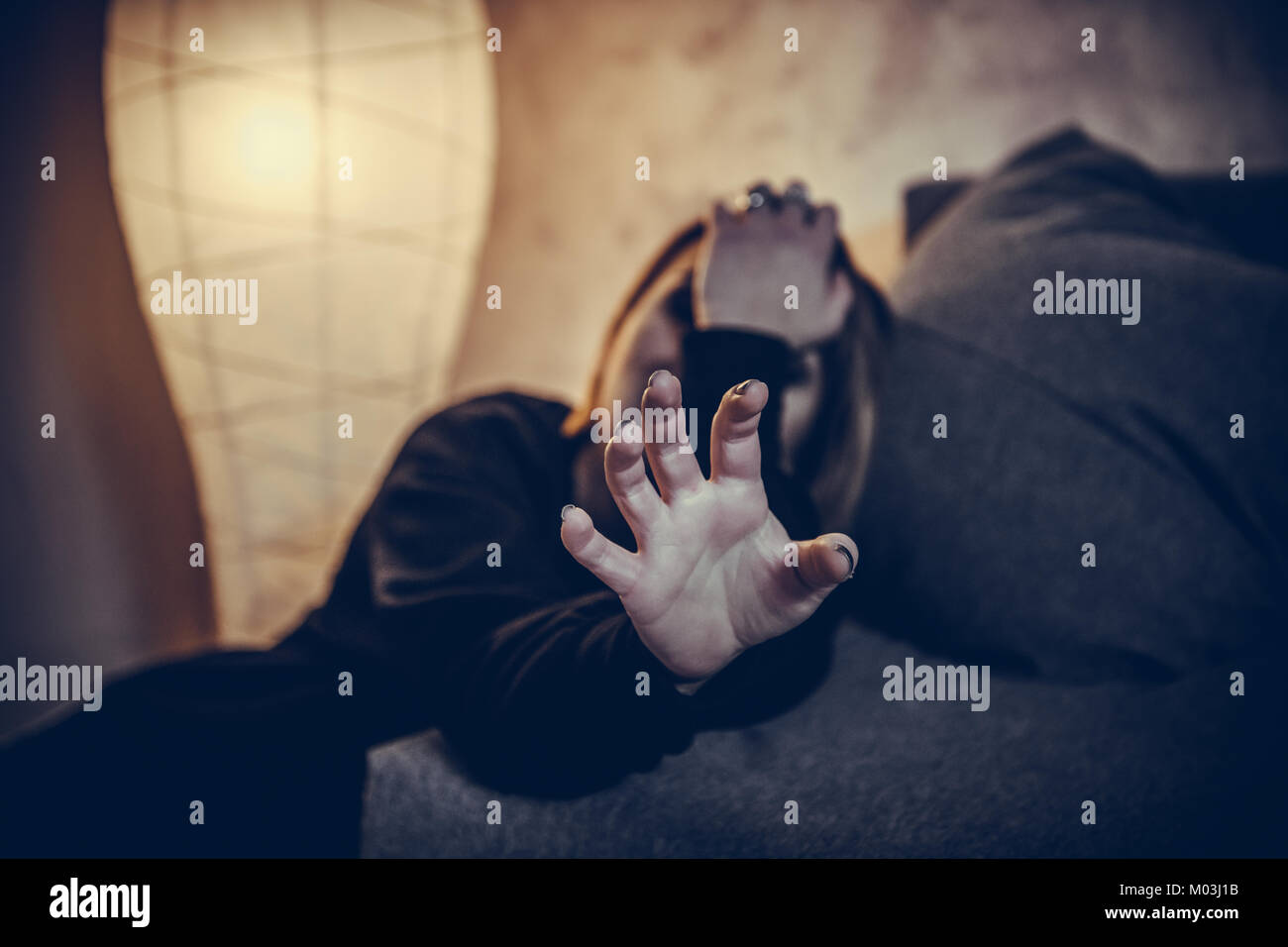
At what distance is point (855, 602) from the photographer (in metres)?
0.75

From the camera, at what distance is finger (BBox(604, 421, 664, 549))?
0.36 m

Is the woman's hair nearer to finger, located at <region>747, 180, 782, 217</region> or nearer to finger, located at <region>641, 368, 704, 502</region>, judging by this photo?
finger, located at <region>747, 180, 782, 217</region>

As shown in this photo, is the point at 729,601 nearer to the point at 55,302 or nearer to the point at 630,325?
the point at 630,325

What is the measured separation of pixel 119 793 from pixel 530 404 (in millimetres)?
506

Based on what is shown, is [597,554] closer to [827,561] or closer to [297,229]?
[827,561]

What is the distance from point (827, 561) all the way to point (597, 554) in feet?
0.39

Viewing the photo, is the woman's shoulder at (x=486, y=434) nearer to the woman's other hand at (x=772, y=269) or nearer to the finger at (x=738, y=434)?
the woman's other hand at (x=772, y=269)

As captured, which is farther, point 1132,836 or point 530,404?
point 530,404

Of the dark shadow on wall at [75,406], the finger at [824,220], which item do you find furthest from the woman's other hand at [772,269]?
the dark shadow on wall at [75,406]

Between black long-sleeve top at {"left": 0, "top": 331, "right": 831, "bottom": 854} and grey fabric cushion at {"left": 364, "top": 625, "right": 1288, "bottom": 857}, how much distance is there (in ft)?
0.10

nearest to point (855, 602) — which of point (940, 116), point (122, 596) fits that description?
point (940, 116)

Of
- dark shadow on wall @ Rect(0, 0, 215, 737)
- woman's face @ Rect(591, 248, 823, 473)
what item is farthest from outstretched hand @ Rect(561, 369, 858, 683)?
dark shadow on wall @ Rect(0, 0, 215, 737)

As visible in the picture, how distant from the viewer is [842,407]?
2.25ft

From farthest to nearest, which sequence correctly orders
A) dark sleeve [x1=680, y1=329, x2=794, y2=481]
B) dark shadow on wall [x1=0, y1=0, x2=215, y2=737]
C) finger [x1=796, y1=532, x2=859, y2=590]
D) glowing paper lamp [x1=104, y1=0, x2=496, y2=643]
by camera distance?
dark shadow on wall [x1=0, y1=0, x2=215, y2=737], glowing paper lamp [x1=104, y1=0, x2=496, y2=643], dark sleeve [x1=680, y1=329, x2=794, y2=481], finger [x1=796, y1=532, x2=859, y2=590]
